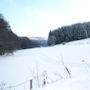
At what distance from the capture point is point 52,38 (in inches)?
1746

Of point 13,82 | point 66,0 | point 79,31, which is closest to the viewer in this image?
point 13,82

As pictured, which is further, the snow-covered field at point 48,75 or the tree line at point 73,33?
the tree line at point 73,33

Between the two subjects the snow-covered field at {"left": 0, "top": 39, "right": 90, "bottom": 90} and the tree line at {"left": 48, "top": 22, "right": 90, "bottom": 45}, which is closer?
the snow-covered field at {"left": 0, "top": 39, "right": 90, "bottom": 90}

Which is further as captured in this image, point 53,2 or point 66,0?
point 53,2

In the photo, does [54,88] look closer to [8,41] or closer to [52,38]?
[8,41]

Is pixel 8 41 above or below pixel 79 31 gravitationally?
below

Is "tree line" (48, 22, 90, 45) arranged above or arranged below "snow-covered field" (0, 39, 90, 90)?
above

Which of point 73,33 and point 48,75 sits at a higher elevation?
point 73,33

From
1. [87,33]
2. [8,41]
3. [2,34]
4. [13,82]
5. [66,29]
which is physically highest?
[66,29]

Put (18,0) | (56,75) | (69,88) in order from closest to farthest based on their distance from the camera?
(69,88)
(56,75)
(18,0)

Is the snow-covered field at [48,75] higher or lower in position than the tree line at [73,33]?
lower

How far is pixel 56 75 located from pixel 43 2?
811 cm

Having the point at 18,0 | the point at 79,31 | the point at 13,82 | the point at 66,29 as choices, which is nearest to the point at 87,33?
the point at 79,31

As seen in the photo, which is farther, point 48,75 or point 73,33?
point 73,33
